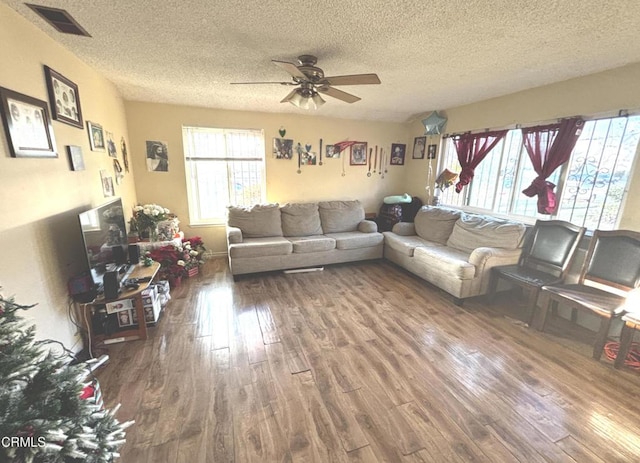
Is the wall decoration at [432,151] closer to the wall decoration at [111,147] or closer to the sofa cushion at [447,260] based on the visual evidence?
the sofa cushion at [447,260]

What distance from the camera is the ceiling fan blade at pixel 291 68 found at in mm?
1936

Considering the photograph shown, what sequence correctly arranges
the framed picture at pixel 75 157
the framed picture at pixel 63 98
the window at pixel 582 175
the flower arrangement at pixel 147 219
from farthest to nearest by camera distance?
1. the flower arrangement at pixel 147 219
2. the window at pixel 582 175
3. the framed picture at pixel 75 157
4. the framed picture at pixel 63 98

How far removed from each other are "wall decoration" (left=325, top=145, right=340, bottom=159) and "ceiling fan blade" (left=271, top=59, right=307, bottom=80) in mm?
2482

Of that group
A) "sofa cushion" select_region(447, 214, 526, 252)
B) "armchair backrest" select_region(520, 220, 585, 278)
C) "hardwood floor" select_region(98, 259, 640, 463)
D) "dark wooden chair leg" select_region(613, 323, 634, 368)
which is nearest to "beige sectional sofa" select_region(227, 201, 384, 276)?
"hardwood floor" select_region(98, 259, 640, 463)

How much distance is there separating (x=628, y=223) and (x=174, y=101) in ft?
17.1

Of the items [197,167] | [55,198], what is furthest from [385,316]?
[197,167]

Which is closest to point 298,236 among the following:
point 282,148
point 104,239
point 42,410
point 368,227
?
point 368,227

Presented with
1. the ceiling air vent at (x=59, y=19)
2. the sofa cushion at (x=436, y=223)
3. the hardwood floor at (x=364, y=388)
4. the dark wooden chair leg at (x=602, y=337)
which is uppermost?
the ceiling air vent at (x=59, y=19)

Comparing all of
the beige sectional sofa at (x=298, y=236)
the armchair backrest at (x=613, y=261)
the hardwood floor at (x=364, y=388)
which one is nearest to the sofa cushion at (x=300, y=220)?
the beige sectional sofa at (x=298, y=236)

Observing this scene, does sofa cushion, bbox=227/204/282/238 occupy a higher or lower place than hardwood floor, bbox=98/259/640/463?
higher

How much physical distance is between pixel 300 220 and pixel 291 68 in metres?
2.41

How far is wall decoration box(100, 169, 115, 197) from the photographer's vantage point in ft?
8.90

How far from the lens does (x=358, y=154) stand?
497cm

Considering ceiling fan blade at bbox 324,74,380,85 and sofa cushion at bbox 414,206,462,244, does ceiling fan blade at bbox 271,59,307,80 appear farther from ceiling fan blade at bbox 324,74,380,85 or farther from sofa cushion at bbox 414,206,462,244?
sofa cushion at bbox 414,206,462,244
